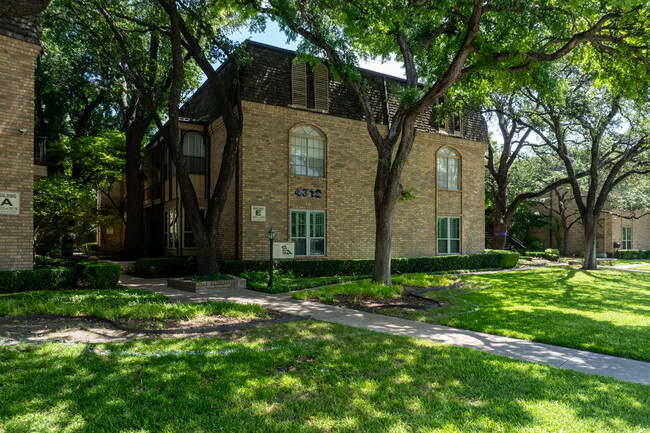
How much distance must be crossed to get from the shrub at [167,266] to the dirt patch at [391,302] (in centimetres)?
803

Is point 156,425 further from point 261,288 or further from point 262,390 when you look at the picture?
point 261,288

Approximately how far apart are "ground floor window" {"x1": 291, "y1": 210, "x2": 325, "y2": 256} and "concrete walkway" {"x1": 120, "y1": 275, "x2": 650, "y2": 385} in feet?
18.4

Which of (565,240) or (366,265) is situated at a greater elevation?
(565,240)

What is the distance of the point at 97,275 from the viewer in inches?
477

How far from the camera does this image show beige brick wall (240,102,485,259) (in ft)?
51.6

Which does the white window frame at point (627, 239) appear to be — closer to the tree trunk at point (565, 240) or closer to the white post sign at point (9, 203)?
the tree trunk at point (565, 240)

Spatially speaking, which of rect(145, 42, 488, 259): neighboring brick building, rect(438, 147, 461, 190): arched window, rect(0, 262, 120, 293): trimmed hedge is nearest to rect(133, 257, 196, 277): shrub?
rect(145, 42, 488, 259): neighboring brick building

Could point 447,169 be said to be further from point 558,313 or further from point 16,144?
point 16,144

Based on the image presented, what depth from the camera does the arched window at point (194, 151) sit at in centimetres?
1783

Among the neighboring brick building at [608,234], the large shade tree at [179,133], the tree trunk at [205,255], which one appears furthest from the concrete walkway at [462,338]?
the neighboring brick building at [608,234]

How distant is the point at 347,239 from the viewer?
17.8 meters

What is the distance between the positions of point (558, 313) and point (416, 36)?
928 cm

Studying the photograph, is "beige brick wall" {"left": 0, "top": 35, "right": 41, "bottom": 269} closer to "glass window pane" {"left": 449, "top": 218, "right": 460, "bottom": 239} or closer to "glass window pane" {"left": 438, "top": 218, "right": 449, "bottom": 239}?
"glass window pane" {"left": 438, "top": 218, "right": 449, "bottom": 239}

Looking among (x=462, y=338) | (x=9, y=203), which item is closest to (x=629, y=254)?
(x=462, y=338)
